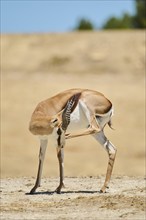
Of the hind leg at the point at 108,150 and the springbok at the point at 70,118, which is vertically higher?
the springbok at the point at 70,118

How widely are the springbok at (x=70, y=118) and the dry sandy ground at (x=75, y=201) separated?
1.28 ft

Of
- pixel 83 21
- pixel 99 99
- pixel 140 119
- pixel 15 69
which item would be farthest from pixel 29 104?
pixel 83 21

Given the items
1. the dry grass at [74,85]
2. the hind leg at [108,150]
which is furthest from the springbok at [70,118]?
the dry grass at [74,85]

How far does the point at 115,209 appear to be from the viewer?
11.2m

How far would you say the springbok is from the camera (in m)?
12.6

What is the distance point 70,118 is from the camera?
1265 cm

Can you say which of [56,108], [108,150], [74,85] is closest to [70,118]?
[56,108]

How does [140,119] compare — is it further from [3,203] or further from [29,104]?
[3,203]

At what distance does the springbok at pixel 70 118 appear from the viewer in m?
12.6

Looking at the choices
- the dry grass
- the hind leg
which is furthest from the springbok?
the dry grass

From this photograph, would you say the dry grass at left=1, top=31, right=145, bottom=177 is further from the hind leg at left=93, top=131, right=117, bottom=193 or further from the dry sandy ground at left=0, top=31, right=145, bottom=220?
the hind leg at left=93, top=131, right=117, bottom=193

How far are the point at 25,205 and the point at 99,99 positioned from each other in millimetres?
2541

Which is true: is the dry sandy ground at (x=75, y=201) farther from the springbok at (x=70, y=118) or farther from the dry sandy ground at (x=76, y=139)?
the springbok at (x=70, y=118)

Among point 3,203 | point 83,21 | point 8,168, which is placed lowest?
point 83,21
